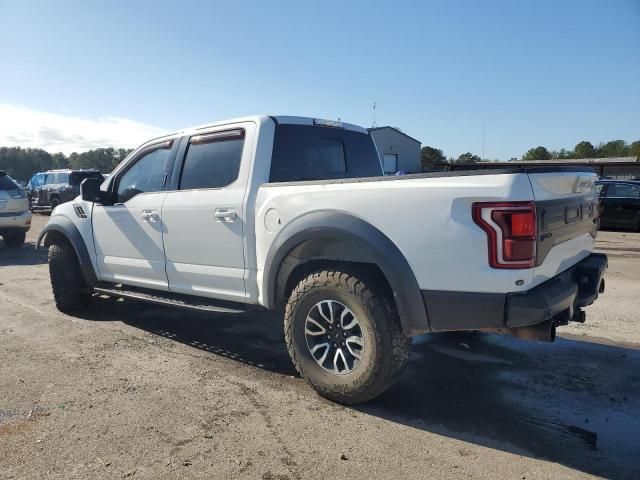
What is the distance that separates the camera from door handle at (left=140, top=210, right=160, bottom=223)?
449 centimetres

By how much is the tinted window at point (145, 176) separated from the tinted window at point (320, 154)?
4.05 ft

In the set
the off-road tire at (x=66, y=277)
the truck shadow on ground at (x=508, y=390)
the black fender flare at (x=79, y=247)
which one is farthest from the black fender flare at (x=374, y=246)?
the off-road tire at (x=66, y=277)

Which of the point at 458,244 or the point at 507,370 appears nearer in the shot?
the point at 458,244

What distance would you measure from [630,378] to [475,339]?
4.45 ft

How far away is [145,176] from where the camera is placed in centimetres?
483

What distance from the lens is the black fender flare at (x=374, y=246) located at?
297 cm

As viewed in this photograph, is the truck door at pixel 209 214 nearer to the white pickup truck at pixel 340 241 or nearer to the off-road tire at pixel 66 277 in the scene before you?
the white pickup truck at pixel 340 241

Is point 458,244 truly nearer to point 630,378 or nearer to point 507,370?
point 507,370

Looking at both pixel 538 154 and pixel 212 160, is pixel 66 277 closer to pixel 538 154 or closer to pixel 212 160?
pixel 212 160

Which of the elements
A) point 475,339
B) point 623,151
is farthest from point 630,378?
point 623,151

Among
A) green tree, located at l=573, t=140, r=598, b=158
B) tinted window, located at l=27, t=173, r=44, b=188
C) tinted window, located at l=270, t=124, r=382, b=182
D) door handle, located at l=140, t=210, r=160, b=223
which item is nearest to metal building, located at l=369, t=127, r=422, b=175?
tinted window, located at l=27, t=173, r=44, b=188

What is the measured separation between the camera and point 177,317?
569cm

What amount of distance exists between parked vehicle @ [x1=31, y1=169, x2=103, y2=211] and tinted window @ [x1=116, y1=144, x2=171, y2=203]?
1706cm

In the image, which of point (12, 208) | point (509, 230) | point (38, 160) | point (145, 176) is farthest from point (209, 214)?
point (38, 160)
